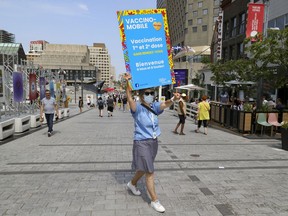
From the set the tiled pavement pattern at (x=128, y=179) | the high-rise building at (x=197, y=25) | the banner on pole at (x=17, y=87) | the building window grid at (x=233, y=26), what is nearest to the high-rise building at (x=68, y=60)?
the high-rise building at (x=197, y=25)

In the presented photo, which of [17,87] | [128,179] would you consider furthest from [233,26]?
[128,179]

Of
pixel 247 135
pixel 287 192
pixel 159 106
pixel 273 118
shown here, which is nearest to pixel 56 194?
pixel 159 106

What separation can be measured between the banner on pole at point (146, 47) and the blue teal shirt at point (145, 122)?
335 millimetres

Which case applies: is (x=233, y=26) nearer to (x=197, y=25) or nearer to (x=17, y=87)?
(x=17, y=87)

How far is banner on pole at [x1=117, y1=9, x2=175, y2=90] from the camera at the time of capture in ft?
12.1

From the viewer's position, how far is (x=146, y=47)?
12.5ft

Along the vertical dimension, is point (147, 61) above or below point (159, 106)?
above

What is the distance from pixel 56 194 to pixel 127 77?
2.25 meters

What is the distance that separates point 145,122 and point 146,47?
3.54 ft

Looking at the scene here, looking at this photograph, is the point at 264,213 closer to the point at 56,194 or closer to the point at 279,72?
the point at 56,194

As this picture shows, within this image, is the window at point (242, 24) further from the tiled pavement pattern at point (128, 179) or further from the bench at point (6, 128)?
the bench at point (6, 128)

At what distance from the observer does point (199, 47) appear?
56938mm

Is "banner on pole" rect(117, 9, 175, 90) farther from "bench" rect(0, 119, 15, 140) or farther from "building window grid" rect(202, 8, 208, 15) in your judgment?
"building window grid" rect(202, 8, 208, 15)

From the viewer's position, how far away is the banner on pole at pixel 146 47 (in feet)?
12.1
